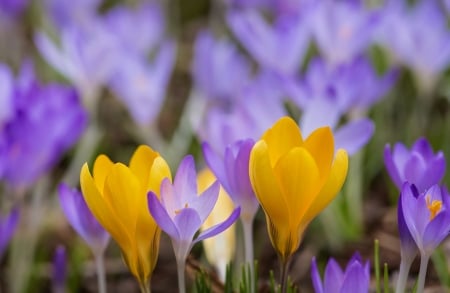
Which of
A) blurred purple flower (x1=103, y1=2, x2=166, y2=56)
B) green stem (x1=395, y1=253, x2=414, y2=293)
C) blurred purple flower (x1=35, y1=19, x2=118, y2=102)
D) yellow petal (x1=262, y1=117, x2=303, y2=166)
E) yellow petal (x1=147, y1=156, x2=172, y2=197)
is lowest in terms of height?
green stem (x1=395, y1=253, x2=414, y2=293)

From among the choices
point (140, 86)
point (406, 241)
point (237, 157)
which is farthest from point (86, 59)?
point (406, 241)

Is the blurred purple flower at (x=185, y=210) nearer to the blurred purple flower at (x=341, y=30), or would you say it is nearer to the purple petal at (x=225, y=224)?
→ the purple petal at (x=225, y=224)

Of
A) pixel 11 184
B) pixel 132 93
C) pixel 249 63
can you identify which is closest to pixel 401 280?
pixel 11 184

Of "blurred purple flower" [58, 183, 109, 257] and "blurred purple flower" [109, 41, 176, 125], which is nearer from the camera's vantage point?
"blurred purple flower" [58, 183, 109, 257]

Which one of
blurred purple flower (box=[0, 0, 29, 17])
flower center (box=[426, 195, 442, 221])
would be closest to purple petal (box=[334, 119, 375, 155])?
flower center (box=[426, 195, 442, 221])

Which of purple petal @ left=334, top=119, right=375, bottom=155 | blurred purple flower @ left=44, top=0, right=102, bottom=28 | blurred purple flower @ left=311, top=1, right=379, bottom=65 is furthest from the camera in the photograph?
blurred purple flower @ left=44, top=0, right=102, bottom=28

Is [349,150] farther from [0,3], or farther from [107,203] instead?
[0,3]

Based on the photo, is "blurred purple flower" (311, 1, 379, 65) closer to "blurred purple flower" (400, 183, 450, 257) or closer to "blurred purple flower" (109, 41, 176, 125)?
"blurred purple flower" (109, 41, 176, 125)

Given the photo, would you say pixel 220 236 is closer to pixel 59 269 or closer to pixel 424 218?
pixel 59 269
